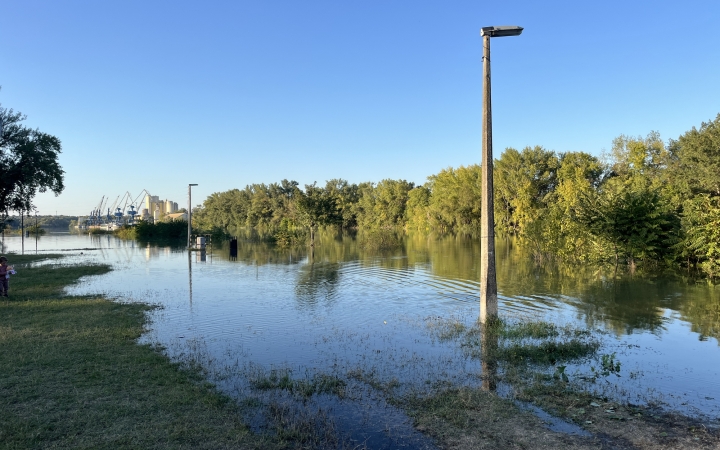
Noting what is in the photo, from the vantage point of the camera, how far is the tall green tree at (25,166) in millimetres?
32844

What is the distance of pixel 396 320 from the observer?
41.5 feet

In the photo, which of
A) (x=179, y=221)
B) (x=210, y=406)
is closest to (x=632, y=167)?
(x=210, y=406)

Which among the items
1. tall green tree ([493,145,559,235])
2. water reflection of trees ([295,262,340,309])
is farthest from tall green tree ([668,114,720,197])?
water reflection of trees ([295,262,340,309])

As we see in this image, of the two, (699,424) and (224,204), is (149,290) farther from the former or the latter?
(224,204)

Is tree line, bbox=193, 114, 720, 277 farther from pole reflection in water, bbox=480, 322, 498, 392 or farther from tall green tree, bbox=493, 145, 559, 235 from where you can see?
pole reflection in water, bbox=480, 322, 498, 392

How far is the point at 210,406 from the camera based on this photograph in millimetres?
6184

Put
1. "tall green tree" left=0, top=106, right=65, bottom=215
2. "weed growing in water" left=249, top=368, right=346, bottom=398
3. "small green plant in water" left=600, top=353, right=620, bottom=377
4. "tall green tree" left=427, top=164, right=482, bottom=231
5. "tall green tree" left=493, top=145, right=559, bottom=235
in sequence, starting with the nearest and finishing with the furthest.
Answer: "weed growing in water" left=249, top=368, right=346, bottom=398
"small green plant in water" left=600, top=353, right=620, bottom=377
"tall green tree" left=0, top=106, right=65, bottom=215
"tall green tree" left=493, top=145, right=559, bottom=235
"tall green tree" left=427, top=164, right=482, bottom=231

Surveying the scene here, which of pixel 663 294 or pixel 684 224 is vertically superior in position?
pixel 684 224

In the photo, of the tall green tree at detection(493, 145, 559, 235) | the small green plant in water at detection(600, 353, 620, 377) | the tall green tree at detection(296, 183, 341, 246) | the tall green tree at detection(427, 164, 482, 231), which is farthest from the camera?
the tall green tree at detection(427, 164, 482, 231)

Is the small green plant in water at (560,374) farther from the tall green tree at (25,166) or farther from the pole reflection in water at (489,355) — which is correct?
the tall green tree at (25,166)

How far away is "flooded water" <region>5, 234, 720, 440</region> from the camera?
7.68 m

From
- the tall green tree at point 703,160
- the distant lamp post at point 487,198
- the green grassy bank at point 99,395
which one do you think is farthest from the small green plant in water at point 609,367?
the tall green tree at point 703,160

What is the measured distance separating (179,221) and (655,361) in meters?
75.1

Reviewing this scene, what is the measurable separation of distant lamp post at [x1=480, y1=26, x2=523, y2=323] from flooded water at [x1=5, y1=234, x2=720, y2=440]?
54.9 inches
